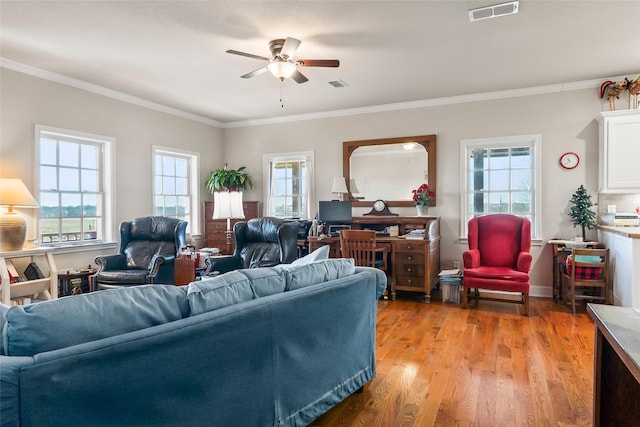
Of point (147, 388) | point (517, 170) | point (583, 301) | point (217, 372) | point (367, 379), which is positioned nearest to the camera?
point (147, 388)

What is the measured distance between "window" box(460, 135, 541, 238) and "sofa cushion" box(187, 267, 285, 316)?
13.6 feet

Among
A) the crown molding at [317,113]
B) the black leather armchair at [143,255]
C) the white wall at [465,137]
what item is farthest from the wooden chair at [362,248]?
the crown molding at [317,113]

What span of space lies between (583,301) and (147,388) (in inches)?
196

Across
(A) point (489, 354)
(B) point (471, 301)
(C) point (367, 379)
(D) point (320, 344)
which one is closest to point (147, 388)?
(D) point (320, 344)

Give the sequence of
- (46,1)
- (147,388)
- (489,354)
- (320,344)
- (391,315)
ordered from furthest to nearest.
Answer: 1. (391,315)
2. (489,354)
3. (46,1)
4. (320,344)
5. (147,388)

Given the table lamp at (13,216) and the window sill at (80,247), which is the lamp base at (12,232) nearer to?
the table lamp at (13,216)

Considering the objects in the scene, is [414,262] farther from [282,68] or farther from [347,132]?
[282,68]

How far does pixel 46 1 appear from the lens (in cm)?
290

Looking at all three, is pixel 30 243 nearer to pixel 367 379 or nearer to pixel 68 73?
pixel 68 73

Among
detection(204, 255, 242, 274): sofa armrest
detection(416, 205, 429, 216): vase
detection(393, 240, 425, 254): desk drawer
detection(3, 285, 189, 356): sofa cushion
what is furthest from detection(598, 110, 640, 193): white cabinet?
detection(3, 285, 189, 356): sofa cushion

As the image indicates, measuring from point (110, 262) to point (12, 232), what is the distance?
3.13ft

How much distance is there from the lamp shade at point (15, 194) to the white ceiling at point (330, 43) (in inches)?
50.0

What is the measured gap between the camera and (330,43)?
366cm

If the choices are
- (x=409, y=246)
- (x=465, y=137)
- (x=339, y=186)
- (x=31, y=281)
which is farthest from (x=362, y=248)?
(x=31, y=281)
